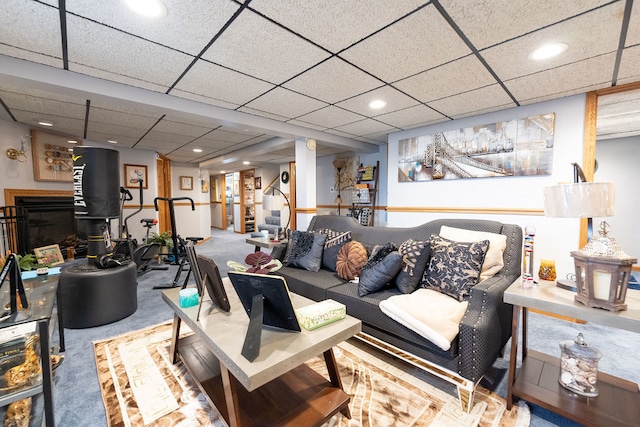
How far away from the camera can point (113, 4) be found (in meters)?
1.42

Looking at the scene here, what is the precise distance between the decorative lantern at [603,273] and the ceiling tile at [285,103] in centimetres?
247

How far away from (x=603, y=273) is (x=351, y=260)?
160 centimetres

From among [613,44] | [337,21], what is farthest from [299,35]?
[613,44]

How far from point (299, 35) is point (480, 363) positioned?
2.19m

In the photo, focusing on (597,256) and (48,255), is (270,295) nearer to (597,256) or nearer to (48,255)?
(597,256)

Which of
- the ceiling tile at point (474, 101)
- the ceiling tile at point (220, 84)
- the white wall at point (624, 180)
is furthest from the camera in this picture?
the white wall at point (624, 180)

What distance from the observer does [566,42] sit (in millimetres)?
1756

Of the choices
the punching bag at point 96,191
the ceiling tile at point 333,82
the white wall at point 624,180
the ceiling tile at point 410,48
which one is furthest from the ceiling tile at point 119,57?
the white wall at point 624,180

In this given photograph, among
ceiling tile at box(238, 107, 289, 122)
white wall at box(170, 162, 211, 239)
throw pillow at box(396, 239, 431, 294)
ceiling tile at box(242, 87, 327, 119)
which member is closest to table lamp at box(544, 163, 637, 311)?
throw pillow at box(396, 239, 431, 294)

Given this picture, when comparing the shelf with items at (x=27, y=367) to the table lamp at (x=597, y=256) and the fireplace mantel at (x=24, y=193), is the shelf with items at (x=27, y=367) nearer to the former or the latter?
the table lamp at (x=597, y=256)

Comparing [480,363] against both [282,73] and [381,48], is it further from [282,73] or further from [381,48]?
[282,73]

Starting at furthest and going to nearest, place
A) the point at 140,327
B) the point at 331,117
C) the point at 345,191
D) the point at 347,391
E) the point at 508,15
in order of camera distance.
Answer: the point at 345,191 < the point at 331,117 < the point at 140,327 < the point at 347,391 < the point at 508,15

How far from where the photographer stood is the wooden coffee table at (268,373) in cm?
111

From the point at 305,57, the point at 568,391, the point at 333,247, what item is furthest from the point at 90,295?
the point at 568,391
